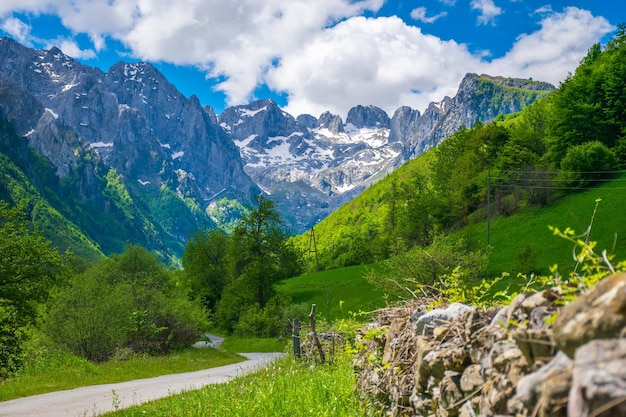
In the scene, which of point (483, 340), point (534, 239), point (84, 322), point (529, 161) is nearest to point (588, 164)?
point (529, 161)

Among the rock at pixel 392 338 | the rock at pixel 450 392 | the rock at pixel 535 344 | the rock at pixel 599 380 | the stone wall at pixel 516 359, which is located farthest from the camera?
the rock at pixel 392 338

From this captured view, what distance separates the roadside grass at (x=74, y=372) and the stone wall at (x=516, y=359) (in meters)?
16.7

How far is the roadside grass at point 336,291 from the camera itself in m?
62.6

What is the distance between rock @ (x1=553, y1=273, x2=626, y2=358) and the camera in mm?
2363

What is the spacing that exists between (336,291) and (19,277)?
47373 millimetres

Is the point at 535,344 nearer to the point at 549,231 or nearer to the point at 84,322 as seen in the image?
the point at 84,322

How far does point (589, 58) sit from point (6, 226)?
91961mm

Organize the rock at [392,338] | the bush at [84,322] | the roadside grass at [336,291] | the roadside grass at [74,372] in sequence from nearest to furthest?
the rock at [392,338] < the roadside grass at [74,372] < the bush at [84,322] < the roadside grass at [336,291]

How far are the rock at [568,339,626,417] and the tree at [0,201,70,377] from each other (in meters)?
30.4

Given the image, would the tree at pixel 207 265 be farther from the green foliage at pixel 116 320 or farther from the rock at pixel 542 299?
the rock at pixel 542 299

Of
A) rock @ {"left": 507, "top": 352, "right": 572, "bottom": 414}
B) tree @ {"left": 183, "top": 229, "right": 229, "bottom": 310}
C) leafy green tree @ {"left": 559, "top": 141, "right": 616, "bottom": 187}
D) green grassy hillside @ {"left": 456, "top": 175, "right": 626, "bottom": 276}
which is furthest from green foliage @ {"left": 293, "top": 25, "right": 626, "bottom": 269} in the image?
rock @ {"left": 507, "top": 352, "right": 572, "bottom": 414}

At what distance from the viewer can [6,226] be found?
30.0 meters

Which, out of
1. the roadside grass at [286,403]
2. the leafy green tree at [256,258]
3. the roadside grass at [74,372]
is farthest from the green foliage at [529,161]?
the roadside grass at [286,403]

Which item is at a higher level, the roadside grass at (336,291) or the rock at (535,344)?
the rock at (535,344)
